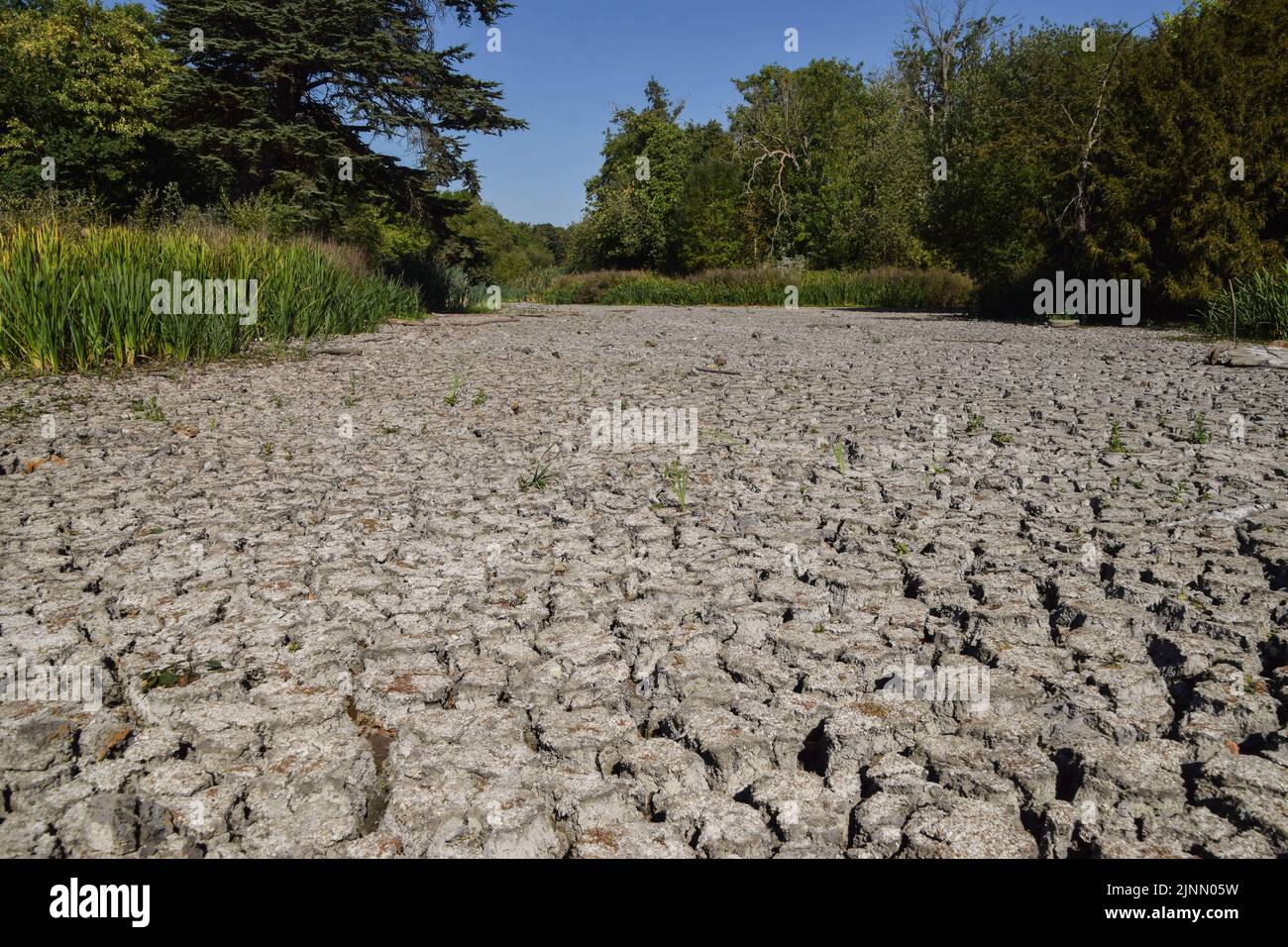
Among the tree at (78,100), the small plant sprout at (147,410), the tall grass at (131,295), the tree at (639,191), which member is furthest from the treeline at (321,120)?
the tree at (639,191)

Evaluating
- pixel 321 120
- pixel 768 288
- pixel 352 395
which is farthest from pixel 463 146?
pixel 768 288

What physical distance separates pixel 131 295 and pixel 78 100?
24.0m

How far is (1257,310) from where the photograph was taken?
1084cm

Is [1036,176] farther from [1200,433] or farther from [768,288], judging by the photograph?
[1200,433]

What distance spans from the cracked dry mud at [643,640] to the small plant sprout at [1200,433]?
2.6 inches

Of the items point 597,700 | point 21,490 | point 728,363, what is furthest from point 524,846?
point 728,363

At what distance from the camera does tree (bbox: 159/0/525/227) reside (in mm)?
15289

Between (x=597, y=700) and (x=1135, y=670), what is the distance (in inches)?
60.1
